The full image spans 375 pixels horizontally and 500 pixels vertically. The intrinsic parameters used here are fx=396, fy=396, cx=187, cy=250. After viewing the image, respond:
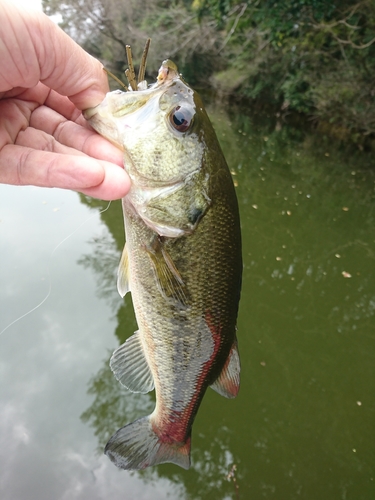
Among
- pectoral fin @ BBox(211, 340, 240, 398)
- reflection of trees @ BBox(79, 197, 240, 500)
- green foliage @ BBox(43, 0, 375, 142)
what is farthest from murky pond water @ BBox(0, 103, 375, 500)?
green foliage @ BBox(43, 0, 375, 142)

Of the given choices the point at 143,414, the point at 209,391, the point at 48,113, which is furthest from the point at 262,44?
the point at 48,113

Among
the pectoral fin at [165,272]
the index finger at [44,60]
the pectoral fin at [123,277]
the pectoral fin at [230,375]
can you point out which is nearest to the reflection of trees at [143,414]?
the pectoral fin at [230,375]

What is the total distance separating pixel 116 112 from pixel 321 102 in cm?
1405

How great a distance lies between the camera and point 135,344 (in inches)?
75.1

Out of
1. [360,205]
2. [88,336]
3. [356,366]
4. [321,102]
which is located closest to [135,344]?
[88,336]

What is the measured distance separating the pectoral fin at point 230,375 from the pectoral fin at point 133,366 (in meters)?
0.35

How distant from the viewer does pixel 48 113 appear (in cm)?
181

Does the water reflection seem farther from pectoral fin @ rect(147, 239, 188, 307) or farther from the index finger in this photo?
the index finger

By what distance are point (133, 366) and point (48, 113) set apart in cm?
125

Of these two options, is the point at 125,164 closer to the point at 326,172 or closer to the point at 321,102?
the point at 326,172

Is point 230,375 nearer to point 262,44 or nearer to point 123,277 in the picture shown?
point 123,277

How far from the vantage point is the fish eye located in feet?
4.67

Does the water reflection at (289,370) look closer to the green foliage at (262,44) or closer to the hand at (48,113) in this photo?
the hand at (48,113)

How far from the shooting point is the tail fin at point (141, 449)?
1.82 m
